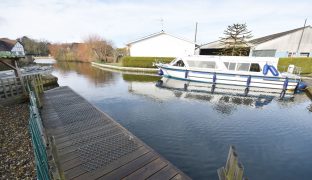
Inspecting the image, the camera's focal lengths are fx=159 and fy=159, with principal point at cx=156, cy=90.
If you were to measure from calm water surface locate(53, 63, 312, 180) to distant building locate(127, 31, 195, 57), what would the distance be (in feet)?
56.9

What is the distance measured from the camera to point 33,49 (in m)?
66.2

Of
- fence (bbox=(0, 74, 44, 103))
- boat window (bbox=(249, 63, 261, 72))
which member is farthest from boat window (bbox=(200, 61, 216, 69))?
fence (bbox=(0, 74, 44, 103))

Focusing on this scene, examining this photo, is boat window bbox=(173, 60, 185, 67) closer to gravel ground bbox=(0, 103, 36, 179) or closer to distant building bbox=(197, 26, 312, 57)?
gravel ground bbox=(0, 103, 36, 179)

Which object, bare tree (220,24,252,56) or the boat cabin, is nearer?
the boat cabin

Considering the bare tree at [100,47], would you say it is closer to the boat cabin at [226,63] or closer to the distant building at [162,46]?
the distant building at [162,46]

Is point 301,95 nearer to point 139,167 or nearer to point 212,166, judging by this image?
point 212,166

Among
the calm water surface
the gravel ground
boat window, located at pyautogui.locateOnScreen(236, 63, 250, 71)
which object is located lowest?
the calm water surface

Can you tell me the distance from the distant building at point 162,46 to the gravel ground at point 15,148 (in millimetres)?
22711

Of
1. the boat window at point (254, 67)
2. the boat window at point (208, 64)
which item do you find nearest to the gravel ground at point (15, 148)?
the boat window at point (208, 64)

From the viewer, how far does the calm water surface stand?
4.91 meters

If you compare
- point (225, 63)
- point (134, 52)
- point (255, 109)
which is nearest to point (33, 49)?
point (134, 52)

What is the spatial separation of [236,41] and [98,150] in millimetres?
31808

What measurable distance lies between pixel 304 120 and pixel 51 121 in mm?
12077

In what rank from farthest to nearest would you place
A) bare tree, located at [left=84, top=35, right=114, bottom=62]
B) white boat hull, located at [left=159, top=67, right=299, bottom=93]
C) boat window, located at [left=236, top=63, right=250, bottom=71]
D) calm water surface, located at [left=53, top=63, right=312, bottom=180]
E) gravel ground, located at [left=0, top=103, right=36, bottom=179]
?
bare tree, located at [left=84, top=35, right=114, bottom=62] < boat window, located at [left=236, top=63, right=250, bottom=71] < white boat hull, located at [left=159, top=67, right=299, bottom=93] < calm water surface, located at [left=53, top=63, right=312, bottom=180] < gravel ground, located at [left=0, top=103, right=36, bottom=179]
